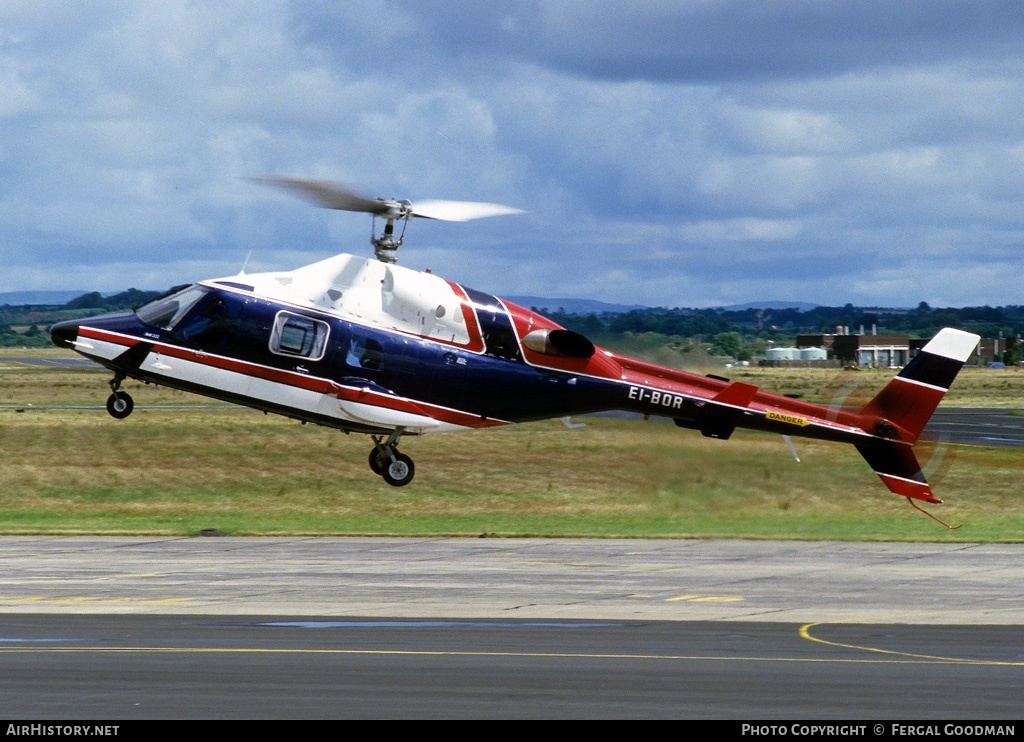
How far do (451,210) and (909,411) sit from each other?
11.6 metres

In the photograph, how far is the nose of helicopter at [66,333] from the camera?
88.2 ft

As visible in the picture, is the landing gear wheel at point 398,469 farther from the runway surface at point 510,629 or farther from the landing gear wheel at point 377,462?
the runway surface at point 510,629

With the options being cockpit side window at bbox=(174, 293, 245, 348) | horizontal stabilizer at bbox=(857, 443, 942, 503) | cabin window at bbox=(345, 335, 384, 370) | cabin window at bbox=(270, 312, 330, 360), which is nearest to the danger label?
horizontal stabilizer at bbox=(857, 443, 942, 503)

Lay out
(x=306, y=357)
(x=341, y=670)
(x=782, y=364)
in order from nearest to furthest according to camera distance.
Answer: (x=341, y=670)
(x=306, y=357)
(x=782, y=364)

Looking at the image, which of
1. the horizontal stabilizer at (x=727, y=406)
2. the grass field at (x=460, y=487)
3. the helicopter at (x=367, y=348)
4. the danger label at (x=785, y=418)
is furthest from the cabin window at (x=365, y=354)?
the grass field at (x=460, y=487)

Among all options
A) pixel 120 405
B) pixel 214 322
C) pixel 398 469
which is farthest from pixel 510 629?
pixel 120 405

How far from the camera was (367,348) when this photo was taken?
2684 centimetres

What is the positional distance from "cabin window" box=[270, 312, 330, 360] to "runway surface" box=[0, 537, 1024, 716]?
4.99 m

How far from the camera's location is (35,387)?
353ft

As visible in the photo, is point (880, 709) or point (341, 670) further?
point (341, 670)

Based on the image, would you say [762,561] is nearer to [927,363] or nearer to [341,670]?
[927,363]

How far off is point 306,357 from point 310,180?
14.0ft

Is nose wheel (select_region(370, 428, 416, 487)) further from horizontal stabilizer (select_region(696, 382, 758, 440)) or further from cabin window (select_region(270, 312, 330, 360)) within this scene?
horizontal stabilizer (select_region(696, 382, 758, 440))

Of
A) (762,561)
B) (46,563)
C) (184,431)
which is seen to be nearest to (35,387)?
(184,431)
